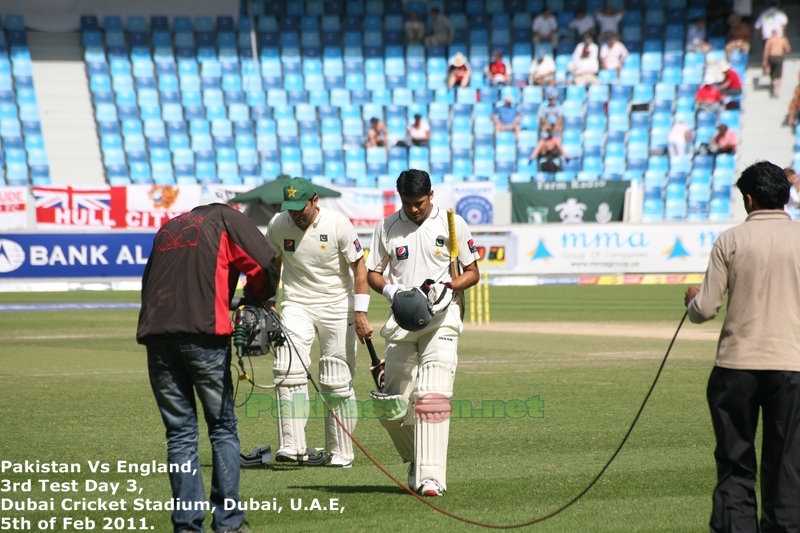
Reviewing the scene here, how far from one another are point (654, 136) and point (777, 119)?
4.18 m

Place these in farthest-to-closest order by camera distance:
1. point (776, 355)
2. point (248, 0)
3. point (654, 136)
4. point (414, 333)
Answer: point (248, 0), point (654, 136), point (414, 333), point (776, 355)

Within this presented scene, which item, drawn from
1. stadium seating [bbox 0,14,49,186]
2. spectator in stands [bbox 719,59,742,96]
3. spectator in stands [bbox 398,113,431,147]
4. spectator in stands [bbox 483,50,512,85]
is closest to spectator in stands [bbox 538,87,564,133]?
spectator in stands [bbox 483,50,512,85]

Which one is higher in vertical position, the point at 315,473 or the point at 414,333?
the point at 414,333

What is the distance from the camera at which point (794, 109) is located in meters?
32.8

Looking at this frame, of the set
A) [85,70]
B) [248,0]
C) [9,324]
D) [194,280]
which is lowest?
[9,324]

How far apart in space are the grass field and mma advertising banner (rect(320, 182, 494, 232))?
39.5 feet

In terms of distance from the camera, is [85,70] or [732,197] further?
[85,70]

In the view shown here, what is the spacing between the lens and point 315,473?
7.24m

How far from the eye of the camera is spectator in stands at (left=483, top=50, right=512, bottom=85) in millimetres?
34375

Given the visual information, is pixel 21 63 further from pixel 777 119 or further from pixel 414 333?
pixel 414 333

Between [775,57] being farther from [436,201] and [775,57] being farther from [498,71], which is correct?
[436,201]

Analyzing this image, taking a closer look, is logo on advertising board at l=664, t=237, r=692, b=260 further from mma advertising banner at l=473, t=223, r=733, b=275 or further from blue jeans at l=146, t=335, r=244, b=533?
blue jeans at l=146, t=335, r=244, b=533

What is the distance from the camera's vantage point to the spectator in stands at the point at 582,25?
115ft

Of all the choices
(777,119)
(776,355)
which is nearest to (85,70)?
(777,119)
